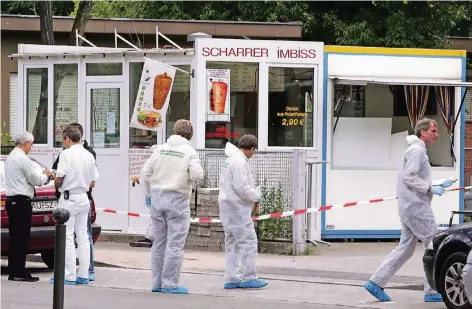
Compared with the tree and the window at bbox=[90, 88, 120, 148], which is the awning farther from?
the tree

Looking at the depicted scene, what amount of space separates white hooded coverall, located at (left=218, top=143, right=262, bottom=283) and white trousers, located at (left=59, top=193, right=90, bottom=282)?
5.29 feet

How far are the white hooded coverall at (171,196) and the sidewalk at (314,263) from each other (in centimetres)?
189

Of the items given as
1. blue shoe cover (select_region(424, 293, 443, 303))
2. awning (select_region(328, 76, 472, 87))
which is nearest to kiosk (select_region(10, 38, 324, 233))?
awning (select_region(328, 76, 472, 87))

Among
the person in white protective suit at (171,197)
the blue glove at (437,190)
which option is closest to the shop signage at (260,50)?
the person in white protective suit at (171,197)

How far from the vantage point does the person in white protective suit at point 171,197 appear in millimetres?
11852

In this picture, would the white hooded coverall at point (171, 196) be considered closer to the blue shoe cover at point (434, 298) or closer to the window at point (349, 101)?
the blue shoe cover at point (434, 298)

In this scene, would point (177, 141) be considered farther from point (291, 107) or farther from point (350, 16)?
point (350, 16)

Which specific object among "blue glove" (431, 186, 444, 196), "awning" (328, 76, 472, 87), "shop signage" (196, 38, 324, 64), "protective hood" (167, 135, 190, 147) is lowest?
"blue glove" (431, 186, 444, 196)

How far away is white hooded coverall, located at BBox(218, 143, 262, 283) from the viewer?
12094mm

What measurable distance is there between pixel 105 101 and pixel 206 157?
232 centimetres

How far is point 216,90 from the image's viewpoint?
55.7 feet

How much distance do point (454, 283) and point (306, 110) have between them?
7152 millimetres

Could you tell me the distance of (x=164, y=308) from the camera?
10.8 metres

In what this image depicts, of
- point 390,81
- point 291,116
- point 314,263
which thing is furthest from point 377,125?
point 314,263
